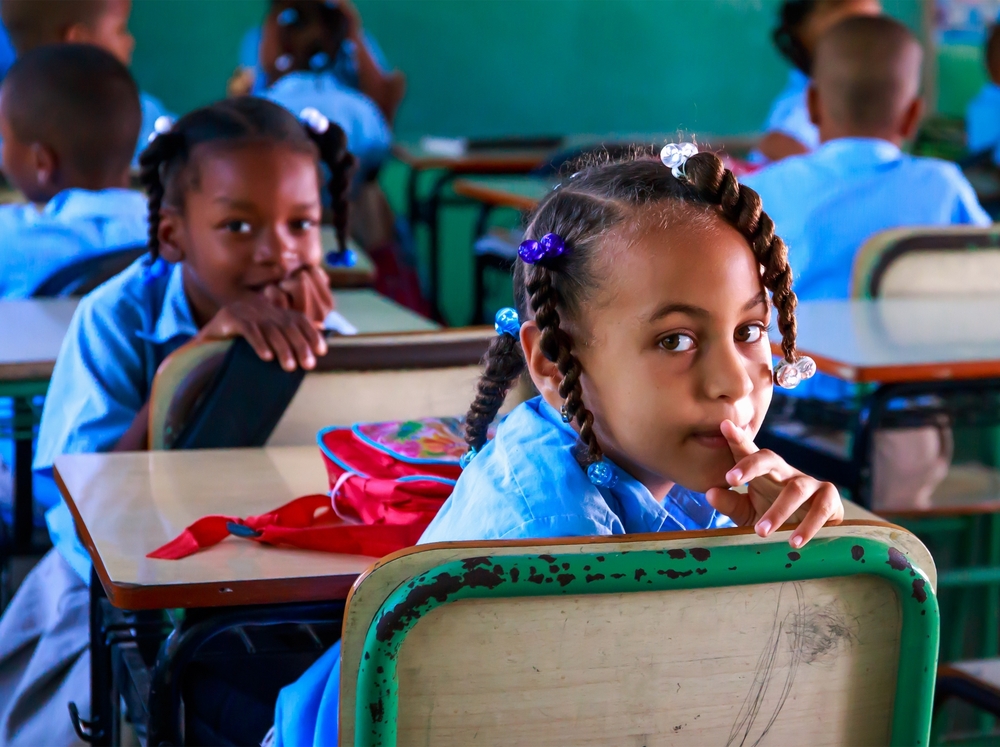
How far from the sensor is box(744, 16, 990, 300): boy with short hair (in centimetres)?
297

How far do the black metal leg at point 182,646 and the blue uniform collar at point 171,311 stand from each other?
31.6 inches

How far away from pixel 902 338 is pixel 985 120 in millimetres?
3638

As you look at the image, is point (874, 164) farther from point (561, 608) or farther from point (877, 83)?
point (561, 608)

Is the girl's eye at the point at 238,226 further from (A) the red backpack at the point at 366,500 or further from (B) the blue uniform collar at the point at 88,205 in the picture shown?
(B) the blue uniform collar at the point at 88,205

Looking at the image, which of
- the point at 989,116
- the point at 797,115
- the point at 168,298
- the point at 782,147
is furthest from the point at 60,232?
the point at 989,116

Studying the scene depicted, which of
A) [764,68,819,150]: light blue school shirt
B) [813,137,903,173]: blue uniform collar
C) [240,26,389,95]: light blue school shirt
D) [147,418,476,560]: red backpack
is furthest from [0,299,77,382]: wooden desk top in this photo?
[764,68,819,150]: light blue school shirt

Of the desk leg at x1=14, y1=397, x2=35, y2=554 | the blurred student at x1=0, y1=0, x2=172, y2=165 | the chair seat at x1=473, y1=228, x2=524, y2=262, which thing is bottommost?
the chair seat at x1=473, y1=228, x2=524, y2=262

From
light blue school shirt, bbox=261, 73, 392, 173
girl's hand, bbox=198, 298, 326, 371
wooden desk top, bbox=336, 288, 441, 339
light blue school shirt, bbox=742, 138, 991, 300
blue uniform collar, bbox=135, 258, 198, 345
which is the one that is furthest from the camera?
light blue school shirt, bbox=261, 73, 392, 173

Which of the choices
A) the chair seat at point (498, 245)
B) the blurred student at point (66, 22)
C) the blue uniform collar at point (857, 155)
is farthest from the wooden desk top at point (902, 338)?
the blurred student at point (66, 22)

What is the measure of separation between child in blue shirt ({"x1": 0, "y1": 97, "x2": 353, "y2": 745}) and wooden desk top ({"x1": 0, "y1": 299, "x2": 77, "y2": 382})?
61mm

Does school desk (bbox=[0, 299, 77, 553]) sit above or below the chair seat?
above

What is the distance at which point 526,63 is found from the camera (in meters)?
6.78

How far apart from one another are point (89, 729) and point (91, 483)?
31 centimetres

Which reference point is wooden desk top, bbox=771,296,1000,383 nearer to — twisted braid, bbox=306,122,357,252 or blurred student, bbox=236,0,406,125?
twisted braid, bbox=306,122,357,252
